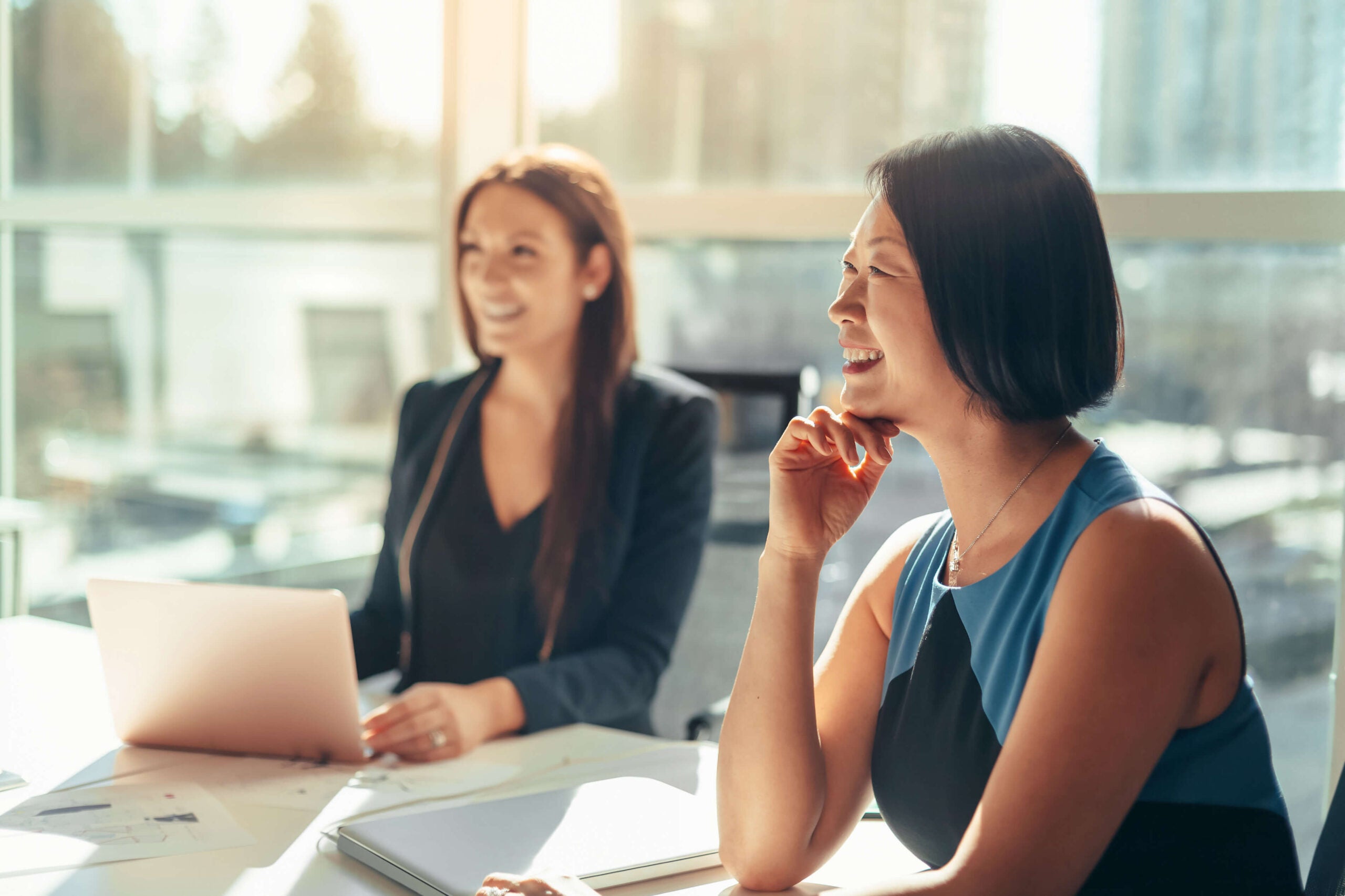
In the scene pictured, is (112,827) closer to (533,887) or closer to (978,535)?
(533,887)

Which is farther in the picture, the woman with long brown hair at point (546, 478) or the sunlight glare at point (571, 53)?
the sunlight glare at point (571, 53)

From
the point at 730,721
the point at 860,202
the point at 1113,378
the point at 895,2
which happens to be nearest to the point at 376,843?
the point at 730,721

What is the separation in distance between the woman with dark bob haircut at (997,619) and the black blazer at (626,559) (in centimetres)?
56

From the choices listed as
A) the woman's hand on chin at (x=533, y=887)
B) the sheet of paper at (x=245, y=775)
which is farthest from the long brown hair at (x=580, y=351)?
the woman's hand on chin at (x=533, y=887)

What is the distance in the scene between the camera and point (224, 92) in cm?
349

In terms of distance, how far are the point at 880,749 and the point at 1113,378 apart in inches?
18.1

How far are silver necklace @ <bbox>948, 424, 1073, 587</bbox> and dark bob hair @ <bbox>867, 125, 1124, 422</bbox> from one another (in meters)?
0.05

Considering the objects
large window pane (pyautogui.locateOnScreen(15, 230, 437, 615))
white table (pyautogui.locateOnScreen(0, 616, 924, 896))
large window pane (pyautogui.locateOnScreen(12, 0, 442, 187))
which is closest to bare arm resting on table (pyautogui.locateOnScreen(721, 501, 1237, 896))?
white table (pyautogui.locateOnScreen(0, 616, 924, 896))

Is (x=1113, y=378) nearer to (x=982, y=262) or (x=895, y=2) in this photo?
(x=982, y=262)

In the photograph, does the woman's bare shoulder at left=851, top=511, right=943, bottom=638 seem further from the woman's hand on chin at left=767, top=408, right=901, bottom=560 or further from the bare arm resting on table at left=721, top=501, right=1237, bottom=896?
the bare arm resting on table at left=721, top=501, right=1237, bottom=896

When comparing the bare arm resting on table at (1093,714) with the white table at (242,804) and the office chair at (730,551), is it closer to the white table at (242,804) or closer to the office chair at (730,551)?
the white table at (242,804)

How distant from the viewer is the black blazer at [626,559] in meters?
1.88

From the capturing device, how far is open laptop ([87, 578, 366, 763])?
1.39 metres

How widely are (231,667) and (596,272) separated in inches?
38.8
